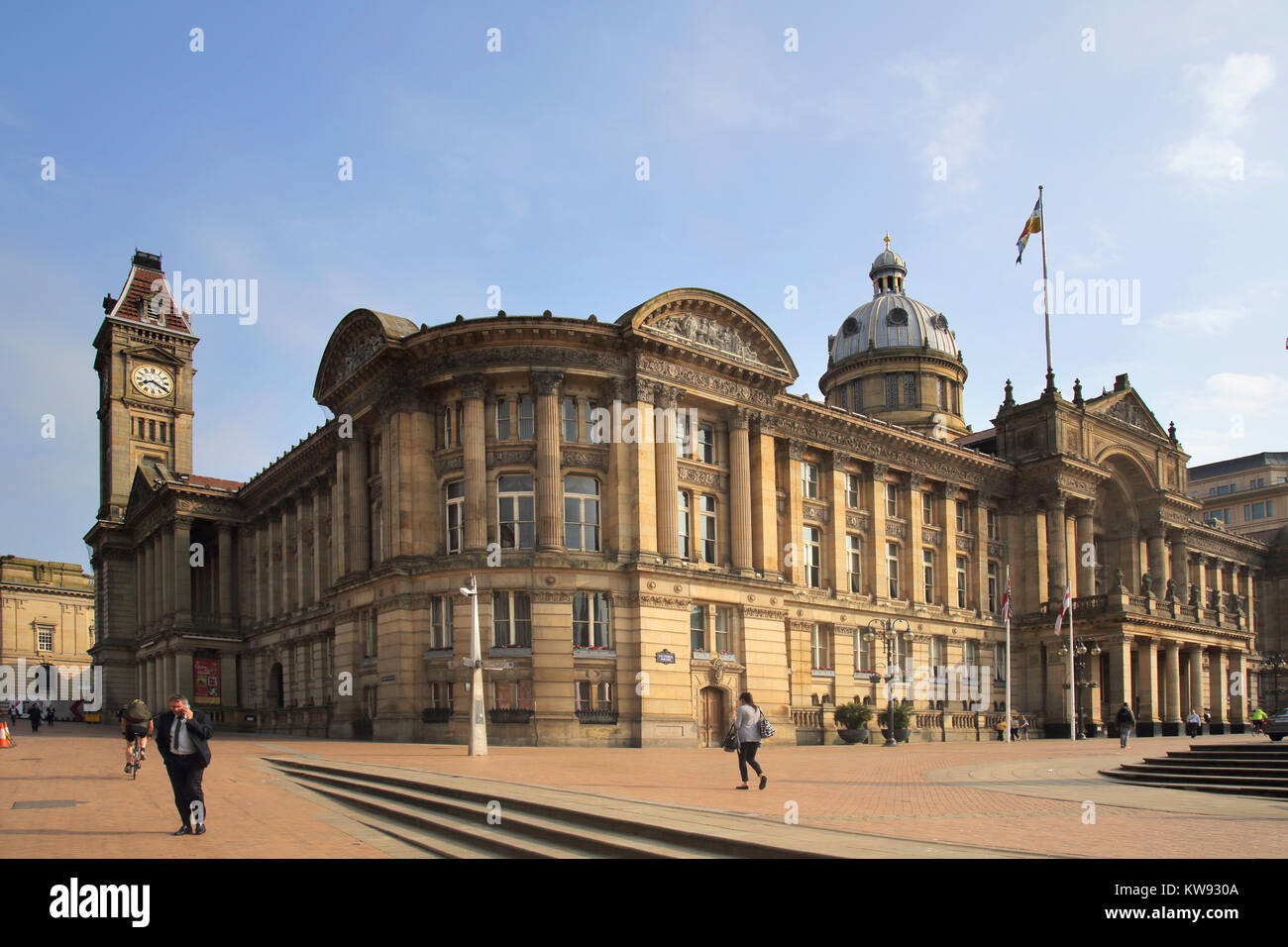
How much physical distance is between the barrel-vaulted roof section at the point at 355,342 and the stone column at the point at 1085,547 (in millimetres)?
44286

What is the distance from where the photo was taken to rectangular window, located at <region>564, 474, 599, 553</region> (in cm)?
4522

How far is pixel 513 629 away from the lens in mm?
43250

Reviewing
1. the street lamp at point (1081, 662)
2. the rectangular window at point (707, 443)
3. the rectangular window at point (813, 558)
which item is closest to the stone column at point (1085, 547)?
the street lamp at point (1081, 662)

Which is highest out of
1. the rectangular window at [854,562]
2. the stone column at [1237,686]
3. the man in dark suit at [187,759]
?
the rectangular window at [854,562]

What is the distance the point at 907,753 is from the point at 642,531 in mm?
13813

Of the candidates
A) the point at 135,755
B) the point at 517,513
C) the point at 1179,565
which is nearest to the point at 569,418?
the point at 517,513

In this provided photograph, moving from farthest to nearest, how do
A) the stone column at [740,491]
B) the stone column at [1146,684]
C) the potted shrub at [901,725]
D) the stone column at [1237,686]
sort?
1. the stone column at [1237,686]
2. the stone column at [1146,684]
3. the potted shrub at [901,725]
4. the stone column at [740,491]

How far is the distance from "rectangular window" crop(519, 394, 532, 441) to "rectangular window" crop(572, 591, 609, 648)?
6931 millimetres

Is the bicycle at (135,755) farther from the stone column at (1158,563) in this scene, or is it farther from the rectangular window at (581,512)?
the stone column at (1158,563)

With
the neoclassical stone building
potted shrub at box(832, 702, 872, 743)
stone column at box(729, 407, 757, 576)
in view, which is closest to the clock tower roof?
the neoclassical stone building

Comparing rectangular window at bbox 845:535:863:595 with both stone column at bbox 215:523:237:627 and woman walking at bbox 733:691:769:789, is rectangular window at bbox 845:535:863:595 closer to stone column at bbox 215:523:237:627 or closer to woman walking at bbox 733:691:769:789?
woman walking at bbox 733:691:769:789

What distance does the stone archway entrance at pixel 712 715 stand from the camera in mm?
45688
